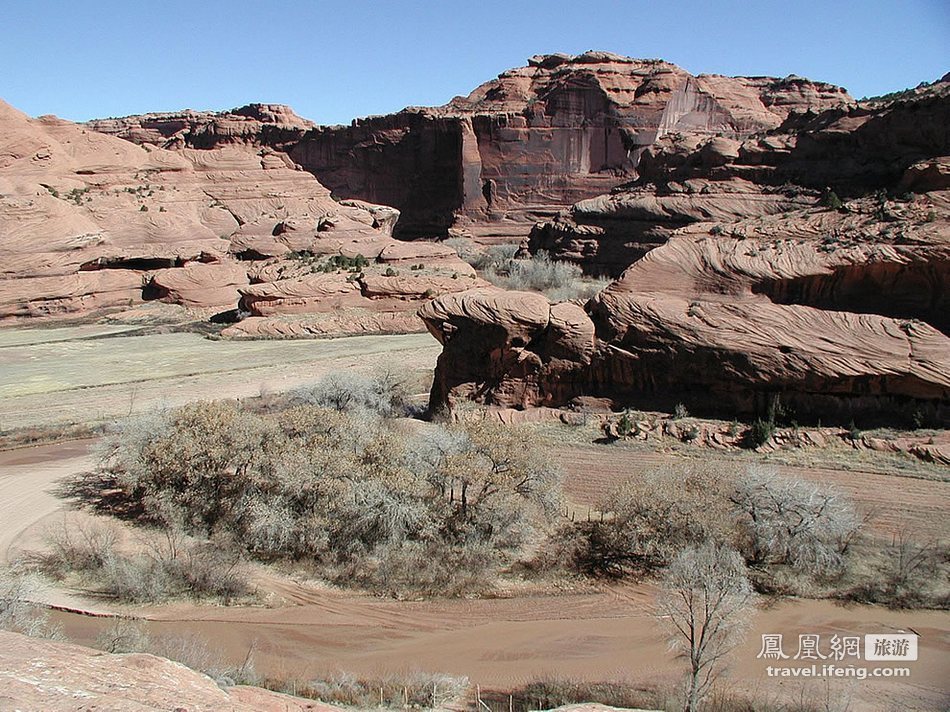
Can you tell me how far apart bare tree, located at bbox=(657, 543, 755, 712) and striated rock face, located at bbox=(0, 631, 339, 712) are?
3.75 m

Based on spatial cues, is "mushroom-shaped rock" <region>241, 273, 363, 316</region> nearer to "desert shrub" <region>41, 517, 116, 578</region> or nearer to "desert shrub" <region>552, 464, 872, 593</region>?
"desert shrub" <region>41, 517, 116, 578</region>

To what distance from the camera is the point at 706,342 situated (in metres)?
13.4

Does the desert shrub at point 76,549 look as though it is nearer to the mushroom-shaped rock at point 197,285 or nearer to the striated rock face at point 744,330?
the striated rock face at point 744,330

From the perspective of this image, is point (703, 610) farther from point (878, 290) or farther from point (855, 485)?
point (878, 290)

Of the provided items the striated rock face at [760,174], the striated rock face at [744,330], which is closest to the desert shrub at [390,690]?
the striated rock face at [744,330]

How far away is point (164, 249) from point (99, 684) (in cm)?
3439

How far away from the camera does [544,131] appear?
52.0 metres

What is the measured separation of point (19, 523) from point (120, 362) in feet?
43.7

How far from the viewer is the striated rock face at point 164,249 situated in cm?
3158

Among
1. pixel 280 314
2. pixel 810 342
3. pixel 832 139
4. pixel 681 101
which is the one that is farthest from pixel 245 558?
pixel 681 101

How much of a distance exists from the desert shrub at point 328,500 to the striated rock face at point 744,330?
7.63 feet

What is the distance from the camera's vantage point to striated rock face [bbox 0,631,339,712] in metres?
4.52

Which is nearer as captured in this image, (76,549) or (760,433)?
(76,549)

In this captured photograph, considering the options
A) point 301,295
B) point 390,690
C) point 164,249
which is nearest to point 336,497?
point 390,690
